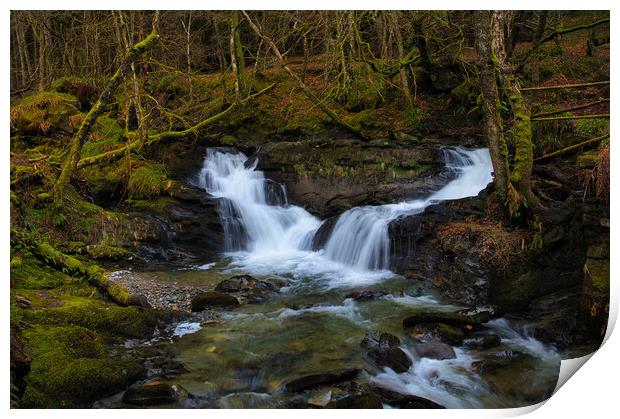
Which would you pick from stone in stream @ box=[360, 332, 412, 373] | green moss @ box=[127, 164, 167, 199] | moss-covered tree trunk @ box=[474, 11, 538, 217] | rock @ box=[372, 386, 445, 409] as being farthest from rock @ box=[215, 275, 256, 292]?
moss-covered tree trunk @ box=[474, 11, 538, 217]

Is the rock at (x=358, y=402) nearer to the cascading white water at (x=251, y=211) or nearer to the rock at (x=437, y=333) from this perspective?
the rock at (x=437, y=333)

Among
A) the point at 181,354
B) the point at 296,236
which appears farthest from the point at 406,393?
the point at 296,236

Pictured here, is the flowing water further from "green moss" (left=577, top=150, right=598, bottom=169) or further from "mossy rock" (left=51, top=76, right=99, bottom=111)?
"mossy rock" (left=51, top=76, right=99, bottom=111)

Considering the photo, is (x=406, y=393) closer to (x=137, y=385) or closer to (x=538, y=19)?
(x=137, y=385)

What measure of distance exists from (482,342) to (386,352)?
935 mm

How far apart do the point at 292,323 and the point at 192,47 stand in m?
6.56

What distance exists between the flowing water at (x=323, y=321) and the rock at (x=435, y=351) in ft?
0.21

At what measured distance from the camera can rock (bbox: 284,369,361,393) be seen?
12.8 feet

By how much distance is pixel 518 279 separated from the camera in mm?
5305

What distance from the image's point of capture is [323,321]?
5.21 meters

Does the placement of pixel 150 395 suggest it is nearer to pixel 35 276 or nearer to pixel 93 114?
pixel 35 276

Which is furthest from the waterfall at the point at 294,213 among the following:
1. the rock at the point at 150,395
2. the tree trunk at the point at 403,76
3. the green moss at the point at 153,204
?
the rock at the point at 150,395
